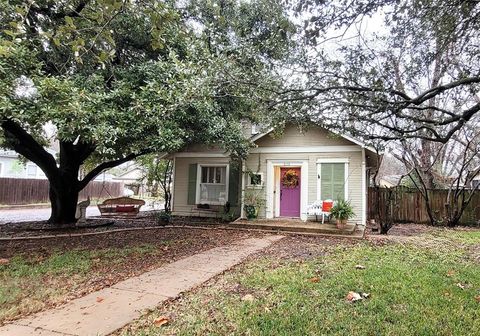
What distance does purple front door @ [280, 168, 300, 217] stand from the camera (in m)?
12.3

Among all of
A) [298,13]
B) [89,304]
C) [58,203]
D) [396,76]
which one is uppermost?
[298,13]

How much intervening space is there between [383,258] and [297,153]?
603 centimetres

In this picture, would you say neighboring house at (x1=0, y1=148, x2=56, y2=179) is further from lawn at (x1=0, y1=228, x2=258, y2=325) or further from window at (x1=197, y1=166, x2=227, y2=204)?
lawn at (x1=0, y1=228, x2=258, y2=325)

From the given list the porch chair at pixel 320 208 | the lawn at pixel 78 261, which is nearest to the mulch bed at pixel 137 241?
the lawn at pixel 78 261

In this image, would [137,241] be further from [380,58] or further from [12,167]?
[12,167]

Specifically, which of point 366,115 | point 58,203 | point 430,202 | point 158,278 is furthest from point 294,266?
point 430,202

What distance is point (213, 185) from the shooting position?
546 inches

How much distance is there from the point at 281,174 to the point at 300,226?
2.86 meters

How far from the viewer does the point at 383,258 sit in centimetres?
647

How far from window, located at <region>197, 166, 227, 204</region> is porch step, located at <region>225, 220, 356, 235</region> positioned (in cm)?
244

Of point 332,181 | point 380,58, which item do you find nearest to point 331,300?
→ point 380,58

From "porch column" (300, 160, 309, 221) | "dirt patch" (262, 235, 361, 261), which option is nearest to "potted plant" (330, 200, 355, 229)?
"dirt patch" (262, 235, 361, 261)

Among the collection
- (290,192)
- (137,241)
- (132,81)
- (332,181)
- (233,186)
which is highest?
(132,81)

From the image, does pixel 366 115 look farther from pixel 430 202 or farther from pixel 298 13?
pixel 430 202
